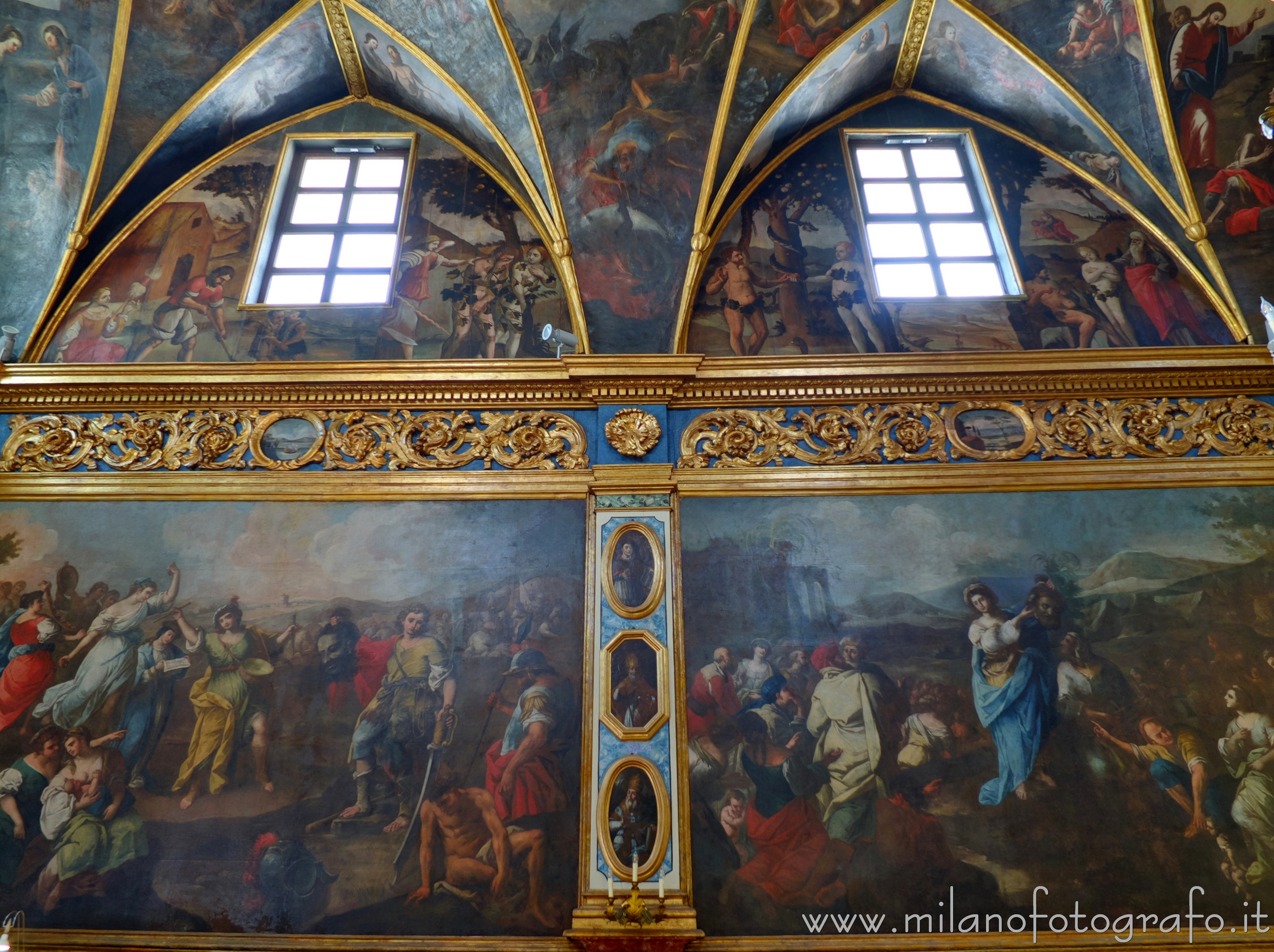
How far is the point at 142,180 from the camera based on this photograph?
9562 millimetres

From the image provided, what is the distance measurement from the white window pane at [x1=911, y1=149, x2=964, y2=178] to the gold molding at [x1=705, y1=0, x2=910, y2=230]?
1.55 meters

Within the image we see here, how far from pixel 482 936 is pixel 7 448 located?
594 centimetres

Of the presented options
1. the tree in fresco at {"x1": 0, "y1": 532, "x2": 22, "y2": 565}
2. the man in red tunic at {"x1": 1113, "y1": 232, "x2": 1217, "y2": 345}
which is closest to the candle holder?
the tree in fresco at {"x1": 0, "y1": 532, "x2": 22, "y2": 565}

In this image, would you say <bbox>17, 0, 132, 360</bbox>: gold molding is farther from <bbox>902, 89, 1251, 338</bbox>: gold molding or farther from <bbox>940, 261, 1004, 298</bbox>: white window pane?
<bbox>940, 261, 1004, 298</bbox>: white window pane

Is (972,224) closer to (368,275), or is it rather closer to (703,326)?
(703,326)

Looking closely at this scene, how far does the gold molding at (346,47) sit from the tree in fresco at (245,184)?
128 centimetres

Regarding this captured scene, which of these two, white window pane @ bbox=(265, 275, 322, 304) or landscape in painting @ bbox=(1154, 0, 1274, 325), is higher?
landscape in painting @ bbox=(1154, 0, 1274, 325)

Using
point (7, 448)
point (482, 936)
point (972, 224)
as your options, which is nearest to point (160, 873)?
point (482, 936)

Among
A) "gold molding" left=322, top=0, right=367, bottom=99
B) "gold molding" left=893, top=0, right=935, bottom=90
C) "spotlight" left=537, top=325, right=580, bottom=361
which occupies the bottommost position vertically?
"spotlight" left=537, top=325, right=580, bottom=361

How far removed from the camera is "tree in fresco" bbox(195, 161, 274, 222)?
388 inches

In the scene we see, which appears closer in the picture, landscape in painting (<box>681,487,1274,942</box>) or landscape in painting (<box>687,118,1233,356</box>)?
landscape in painting (<box>681,487,1274,942</box>)

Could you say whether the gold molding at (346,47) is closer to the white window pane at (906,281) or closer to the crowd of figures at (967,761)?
the white window pane at (906,281)

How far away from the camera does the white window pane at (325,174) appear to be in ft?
33.3

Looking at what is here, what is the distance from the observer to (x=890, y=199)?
9.95 metres
